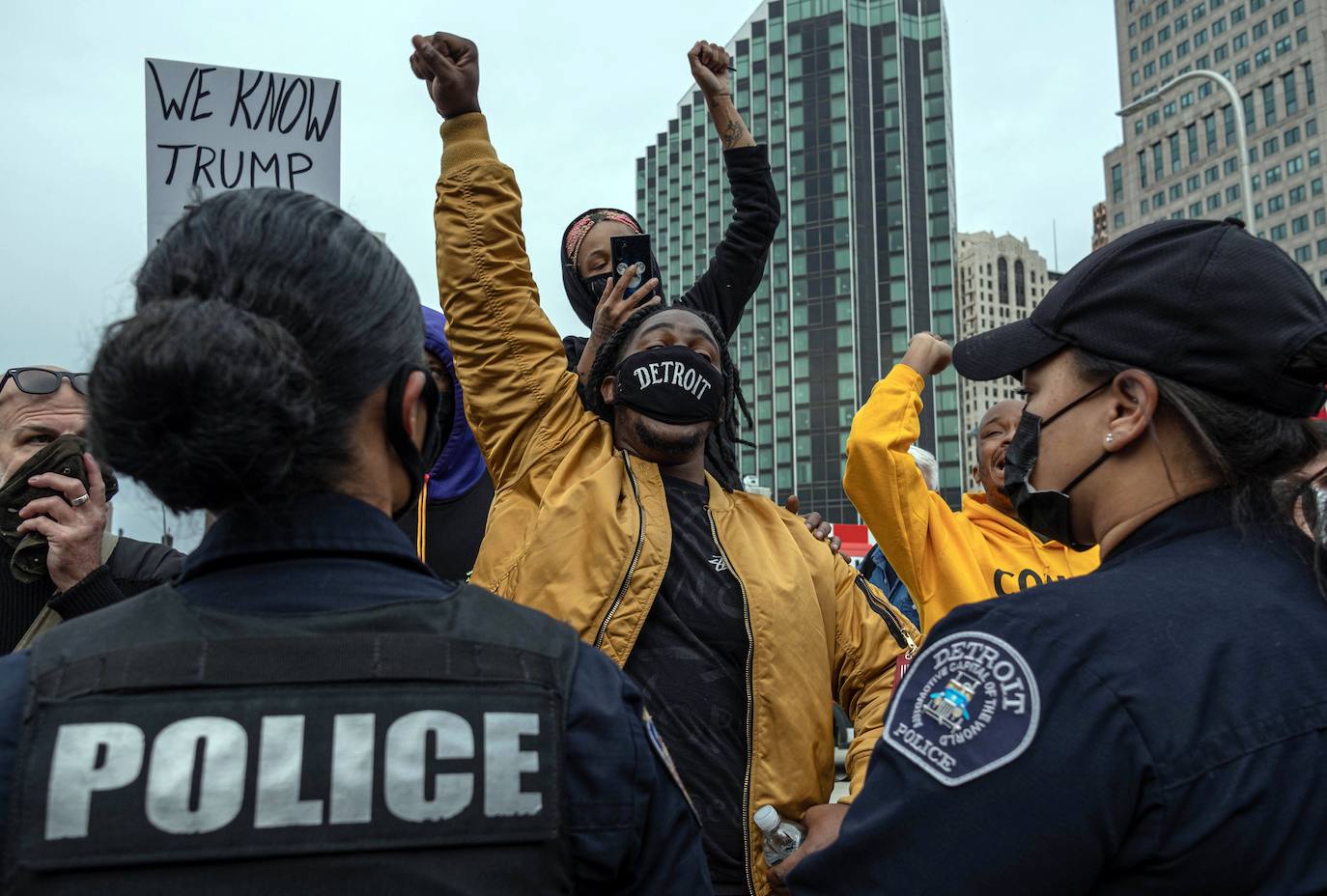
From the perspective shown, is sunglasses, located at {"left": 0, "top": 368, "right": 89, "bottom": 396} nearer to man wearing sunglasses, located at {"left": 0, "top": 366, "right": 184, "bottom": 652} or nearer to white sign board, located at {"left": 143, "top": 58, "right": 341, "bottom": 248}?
man wearing sunglasses, located at {"left": 0, "top": 366, "right": 184, "bottom": 652}

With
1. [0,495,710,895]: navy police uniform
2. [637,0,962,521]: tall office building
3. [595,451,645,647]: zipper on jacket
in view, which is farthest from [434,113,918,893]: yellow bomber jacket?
[637,0,962,521]: tall office building

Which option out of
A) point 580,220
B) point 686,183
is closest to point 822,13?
point 686,183

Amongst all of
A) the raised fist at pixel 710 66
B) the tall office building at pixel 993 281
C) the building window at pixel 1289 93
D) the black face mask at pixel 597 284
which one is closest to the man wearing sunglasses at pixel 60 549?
the black face mask at pixel 597 284

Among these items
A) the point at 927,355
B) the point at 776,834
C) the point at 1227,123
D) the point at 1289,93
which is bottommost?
the point at 776,834

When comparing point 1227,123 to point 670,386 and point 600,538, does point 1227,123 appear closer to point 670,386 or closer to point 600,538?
point 670,386

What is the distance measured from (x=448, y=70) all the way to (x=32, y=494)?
4.62 feet

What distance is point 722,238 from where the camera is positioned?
366 centimetres

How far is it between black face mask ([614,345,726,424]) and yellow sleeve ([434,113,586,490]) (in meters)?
0.17

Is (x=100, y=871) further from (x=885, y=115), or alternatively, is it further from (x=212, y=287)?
(x=885, y=115)

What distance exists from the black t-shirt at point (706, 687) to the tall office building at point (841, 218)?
76167 mm

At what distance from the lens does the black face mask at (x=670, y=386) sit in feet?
8.81

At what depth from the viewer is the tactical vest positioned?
108 centimetres

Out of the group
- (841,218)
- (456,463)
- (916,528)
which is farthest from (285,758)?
(841,218)

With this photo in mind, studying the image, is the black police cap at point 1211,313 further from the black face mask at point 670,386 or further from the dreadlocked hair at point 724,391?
the dreadlocked hair at point 724,391
